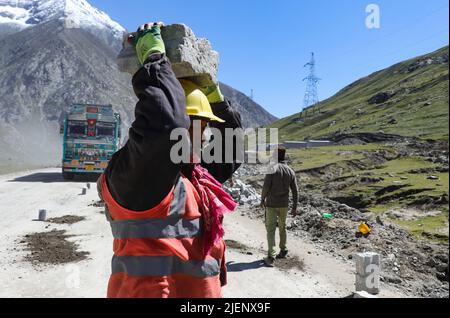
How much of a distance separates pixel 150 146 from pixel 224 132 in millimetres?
1321

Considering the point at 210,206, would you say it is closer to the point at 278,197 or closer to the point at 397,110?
the point at 278,197

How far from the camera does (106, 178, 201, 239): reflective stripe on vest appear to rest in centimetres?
191

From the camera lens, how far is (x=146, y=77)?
6.22 feet

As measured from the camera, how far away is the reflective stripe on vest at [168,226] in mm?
1906

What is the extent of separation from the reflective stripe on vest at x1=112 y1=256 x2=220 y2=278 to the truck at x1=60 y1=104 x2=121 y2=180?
20469mm

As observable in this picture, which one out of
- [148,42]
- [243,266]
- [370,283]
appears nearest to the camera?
[148,42]

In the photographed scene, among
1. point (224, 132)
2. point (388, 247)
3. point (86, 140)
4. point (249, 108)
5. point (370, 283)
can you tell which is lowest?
point (370, 283)

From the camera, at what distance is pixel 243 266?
7.82 meters

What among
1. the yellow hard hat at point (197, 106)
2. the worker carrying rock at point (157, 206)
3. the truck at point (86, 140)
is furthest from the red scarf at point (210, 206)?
the truck at point (86, 140)

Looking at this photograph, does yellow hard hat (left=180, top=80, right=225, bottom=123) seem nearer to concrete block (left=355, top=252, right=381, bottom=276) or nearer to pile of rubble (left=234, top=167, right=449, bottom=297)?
concrete block (left=355, top=252, right=381, bottom=276)

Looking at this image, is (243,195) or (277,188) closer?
(277,188)

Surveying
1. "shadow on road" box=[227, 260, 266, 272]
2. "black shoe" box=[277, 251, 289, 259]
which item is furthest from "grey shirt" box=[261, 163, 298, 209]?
"shadow on road" box=[227, 260, 266, 272]

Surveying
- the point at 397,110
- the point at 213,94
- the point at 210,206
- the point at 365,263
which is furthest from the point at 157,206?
the point at 397,110
